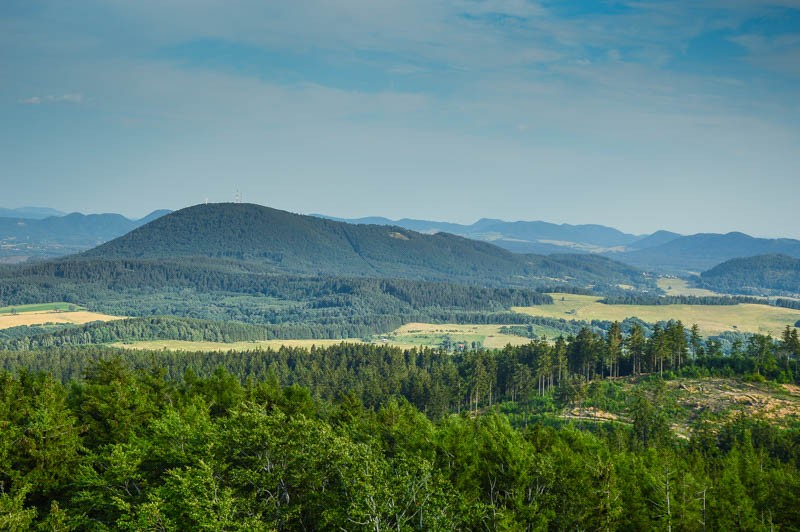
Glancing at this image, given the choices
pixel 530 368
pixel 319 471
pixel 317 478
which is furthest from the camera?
pixel 530 368

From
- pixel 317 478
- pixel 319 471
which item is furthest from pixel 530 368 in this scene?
pixel 317 478

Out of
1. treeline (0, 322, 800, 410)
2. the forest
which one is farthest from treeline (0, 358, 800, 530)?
treeline (0, 322, 800, 410)

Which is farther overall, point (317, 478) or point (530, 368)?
point (530, 368)

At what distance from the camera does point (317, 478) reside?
3922 centimetres

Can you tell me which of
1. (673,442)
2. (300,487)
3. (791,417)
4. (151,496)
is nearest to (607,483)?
(300,487)

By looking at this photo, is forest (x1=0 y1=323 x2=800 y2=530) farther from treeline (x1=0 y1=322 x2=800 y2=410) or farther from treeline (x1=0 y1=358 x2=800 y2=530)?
treeline (x1=0 y1=322 x2=800 y2=410)

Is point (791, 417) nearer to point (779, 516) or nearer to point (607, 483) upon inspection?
point (779, 516)

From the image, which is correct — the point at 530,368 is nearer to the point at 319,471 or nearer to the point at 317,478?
the point at 319,471

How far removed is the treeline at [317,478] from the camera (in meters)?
36.3

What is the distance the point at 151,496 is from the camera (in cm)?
3544

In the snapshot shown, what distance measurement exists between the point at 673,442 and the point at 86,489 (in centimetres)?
7587

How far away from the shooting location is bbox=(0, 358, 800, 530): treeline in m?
36.3

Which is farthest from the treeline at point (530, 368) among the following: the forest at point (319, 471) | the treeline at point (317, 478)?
the treeline at point (317, 478)

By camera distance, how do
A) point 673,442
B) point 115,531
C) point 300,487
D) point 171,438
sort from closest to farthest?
point 115,531 < point 300,487 < point 171,438 < point 673,442
